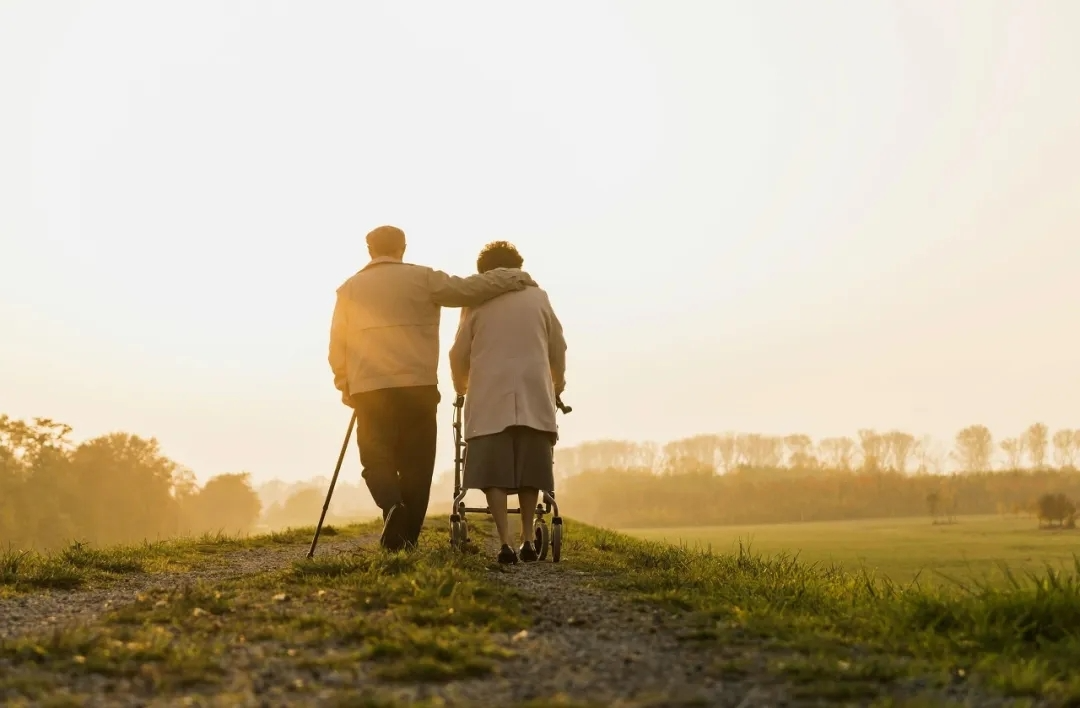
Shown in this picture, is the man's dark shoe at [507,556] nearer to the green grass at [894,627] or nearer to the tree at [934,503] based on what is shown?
the green grass at [894,627]

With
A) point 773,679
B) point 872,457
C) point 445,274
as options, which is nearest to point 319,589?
point 773,679

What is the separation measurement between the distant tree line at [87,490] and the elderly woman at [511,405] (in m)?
45.8

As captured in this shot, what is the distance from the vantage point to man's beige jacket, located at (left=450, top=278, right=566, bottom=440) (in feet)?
23.8

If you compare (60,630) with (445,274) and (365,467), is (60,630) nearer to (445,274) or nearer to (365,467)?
(365,467)

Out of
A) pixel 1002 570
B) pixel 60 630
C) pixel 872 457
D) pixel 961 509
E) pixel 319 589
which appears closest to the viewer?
pixel 60 630

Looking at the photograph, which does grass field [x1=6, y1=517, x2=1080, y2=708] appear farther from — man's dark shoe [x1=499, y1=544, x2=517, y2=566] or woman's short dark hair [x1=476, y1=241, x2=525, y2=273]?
woman's short dark hair [x1=476, y1=241, x2=525, y2=273]

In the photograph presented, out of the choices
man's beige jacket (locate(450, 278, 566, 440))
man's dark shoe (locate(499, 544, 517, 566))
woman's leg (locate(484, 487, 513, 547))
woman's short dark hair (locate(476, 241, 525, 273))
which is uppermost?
woman's short dark hair (locate(476, 241, 525, 273))

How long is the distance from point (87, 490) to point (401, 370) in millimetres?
64275

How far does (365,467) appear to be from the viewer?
7.80 meters

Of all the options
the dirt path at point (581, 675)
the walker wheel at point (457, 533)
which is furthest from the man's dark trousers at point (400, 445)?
the dirt path at point (581, 675)

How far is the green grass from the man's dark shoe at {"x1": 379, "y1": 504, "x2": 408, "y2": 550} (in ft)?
7.67

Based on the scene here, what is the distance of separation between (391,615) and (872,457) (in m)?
139

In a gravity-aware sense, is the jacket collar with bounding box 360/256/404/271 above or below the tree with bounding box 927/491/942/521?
above

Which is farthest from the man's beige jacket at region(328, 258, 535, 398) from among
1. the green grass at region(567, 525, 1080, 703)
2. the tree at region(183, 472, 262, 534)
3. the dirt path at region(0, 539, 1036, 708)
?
the tree at region(183, 472, 262, 534)
